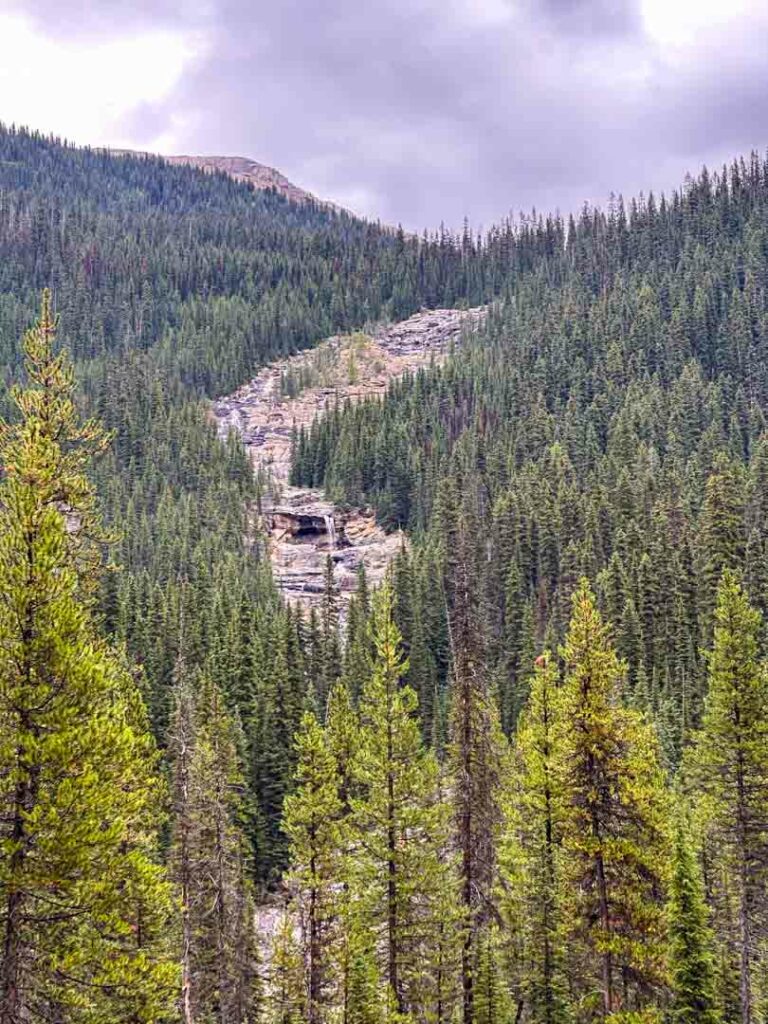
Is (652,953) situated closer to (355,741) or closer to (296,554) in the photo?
(355,741)

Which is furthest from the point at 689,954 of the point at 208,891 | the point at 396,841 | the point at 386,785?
the point at 208,891

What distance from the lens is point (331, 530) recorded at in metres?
145

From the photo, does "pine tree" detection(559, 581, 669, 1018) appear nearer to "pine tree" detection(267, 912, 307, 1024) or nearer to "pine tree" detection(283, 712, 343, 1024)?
"pine tree" detection(283, 712, 343, 1024)

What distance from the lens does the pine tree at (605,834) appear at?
75.5 ft

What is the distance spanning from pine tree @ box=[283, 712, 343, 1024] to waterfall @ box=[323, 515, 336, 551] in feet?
360

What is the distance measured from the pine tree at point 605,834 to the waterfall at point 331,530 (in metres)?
118

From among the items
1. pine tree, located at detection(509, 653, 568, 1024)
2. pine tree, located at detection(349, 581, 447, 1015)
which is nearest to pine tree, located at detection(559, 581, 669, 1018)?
pine tree, located at detection(509, 653, 568, 1024)

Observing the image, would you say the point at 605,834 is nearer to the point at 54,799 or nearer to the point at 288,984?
the point at 54,799

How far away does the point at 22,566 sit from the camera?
15.1 metres

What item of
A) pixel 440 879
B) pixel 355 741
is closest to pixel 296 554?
pixel 355 741

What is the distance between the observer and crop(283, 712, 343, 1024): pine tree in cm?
3017

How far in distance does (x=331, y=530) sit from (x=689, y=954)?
399ft

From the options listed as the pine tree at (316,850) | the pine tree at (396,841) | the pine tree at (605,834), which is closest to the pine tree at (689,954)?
the pine tree at (605,834)

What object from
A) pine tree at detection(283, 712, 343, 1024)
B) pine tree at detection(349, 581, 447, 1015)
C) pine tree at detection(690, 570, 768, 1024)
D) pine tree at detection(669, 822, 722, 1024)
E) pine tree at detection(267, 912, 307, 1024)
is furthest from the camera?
pine tree at detection(267, 912, 307, 1024)
